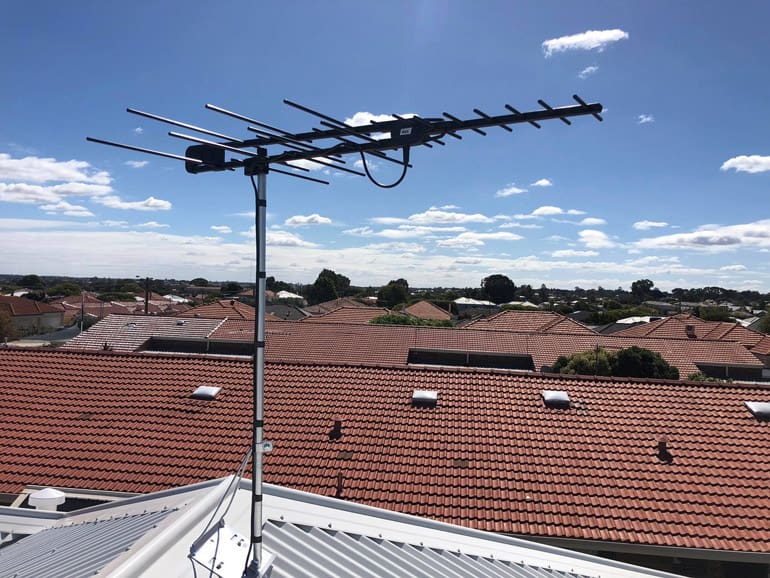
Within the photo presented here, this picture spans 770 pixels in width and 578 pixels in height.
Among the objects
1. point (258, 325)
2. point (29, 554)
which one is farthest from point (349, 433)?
point (258, 325)

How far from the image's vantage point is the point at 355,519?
4.38m

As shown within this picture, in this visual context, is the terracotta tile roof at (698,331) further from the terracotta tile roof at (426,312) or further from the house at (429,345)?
the terracotta tile roof at (426,312)

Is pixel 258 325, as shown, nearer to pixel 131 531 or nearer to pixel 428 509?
pixel 131 531

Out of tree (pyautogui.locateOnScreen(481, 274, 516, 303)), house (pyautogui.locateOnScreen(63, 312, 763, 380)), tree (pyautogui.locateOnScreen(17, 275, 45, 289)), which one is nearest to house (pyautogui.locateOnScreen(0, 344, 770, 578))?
house (pyautogui.locateOnScreen(63, 312, 763, 380))

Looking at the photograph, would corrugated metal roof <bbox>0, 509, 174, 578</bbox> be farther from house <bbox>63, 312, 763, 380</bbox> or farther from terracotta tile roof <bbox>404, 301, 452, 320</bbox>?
terracotta tile roof <bbox>404, 301, 452, 320</bbox>

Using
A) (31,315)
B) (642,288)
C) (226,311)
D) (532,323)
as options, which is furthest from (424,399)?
(642,288)

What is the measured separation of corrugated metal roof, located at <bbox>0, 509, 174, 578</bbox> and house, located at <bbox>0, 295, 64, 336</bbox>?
2361 inches

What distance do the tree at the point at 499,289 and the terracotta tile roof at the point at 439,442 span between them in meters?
88.8

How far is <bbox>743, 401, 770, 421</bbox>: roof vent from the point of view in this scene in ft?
31.9

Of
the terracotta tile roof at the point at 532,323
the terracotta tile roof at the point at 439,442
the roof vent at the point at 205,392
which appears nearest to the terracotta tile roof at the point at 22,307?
the terracotta tile roof at the point at 532,323

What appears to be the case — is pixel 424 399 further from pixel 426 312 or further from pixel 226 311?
pixel 426 312

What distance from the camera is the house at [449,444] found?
7.61 m

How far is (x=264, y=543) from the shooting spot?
3580 millimetres

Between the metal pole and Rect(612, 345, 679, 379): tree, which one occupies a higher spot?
the metal pole
